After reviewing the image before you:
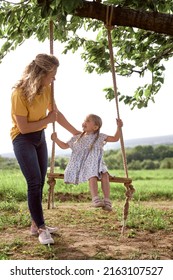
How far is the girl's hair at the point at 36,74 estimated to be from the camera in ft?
17.0

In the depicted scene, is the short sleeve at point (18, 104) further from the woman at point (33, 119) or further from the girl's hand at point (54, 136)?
the girl's hand at point (54, 136)

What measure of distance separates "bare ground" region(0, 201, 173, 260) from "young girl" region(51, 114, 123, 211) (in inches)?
28.2

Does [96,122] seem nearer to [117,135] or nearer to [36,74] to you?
[117,135]

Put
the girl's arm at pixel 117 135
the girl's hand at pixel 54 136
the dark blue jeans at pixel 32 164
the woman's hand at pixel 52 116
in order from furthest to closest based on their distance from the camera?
the girl's hand at pixel 54 136
the girl's arm at pixel 117 135
the woman's hand at pixel 52 116
the dark blue jeans at pixel 32 164

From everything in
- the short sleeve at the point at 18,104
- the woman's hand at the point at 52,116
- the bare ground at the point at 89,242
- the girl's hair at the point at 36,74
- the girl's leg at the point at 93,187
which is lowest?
the bare ground at the point at 89,242

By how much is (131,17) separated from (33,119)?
1.78m

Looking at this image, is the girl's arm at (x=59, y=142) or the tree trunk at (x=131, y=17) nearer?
the tree trunk at (x=131, y=17)

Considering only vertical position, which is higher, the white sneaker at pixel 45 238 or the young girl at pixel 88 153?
the young girl at pixel 88 153

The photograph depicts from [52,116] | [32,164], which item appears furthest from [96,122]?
[32,164]

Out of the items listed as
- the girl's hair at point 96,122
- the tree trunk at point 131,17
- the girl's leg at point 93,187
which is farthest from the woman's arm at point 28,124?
the tree trunk at point 131,17

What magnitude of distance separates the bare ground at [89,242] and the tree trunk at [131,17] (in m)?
2.62
